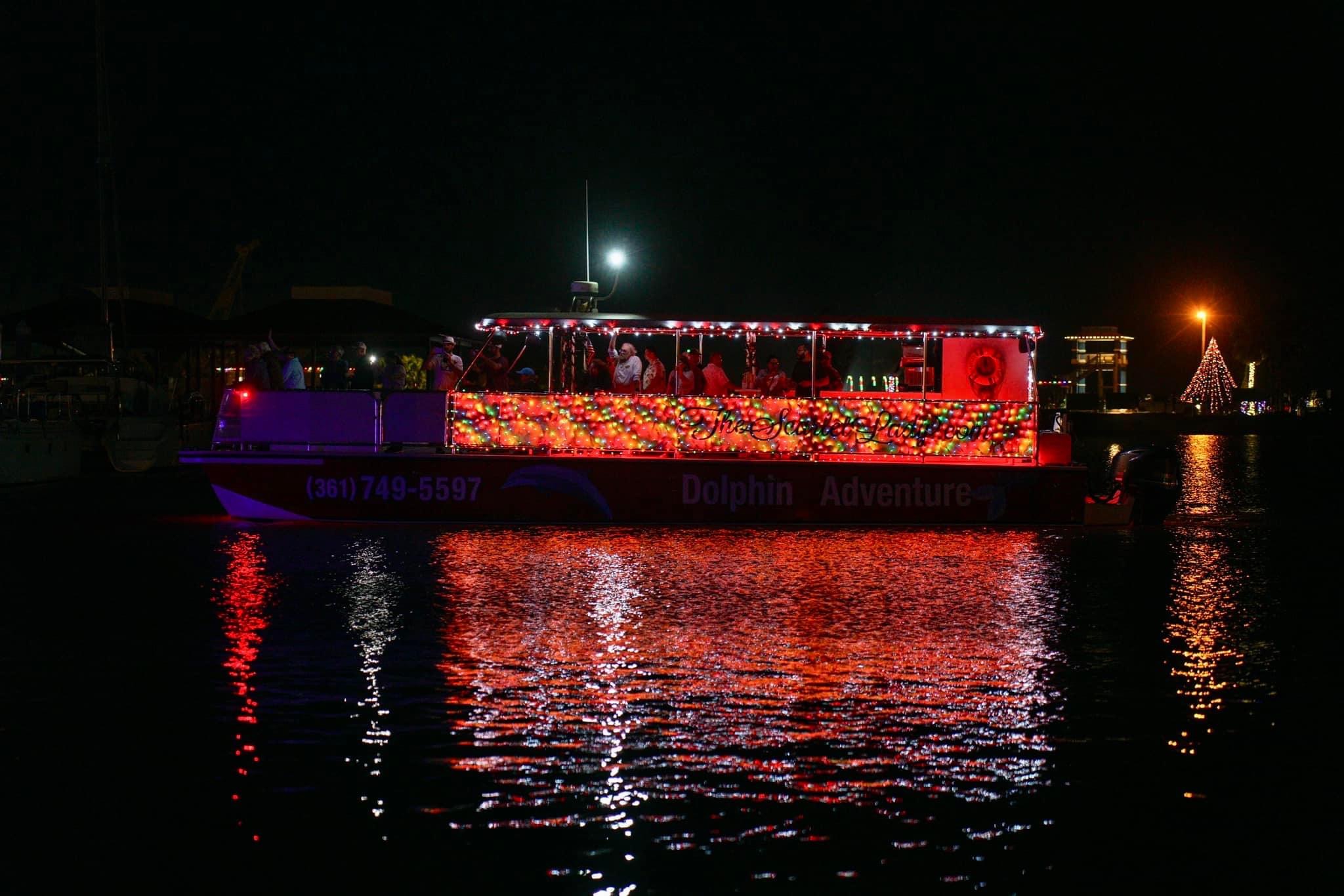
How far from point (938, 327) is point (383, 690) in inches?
478

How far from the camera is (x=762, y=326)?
62.2ft

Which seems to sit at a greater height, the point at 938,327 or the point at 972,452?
the point at 938,327

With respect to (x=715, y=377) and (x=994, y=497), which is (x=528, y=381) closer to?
(x=715, y=377)

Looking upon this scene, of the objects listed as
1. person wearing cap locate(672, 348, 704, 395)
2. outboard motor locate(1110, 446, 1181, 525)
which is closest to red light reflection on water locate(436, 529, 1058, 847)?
person wearing cap locate(672, 348, 704, 395)

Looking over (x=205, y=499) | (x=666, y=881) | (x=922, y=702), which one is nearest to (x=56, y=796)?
(x=666, y=881)

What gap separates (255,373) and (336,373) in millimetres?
1114

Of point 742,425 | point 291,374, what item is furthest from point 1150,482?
point 291,374

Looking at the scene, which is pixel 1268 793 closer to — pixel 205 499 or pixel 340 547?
pixel 340 547

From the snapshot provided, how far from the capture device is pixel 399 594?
12.5 metres

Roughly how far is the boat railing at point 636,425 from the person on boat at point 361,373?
2.48 feet

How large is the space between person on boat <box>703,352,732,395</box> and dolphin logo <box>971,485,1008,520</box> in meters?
3.74

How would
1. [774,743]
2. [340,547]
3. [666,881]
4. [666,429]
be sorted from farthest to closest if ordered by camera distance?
[666,429]
[340,547]
[774,743]
[666,881]

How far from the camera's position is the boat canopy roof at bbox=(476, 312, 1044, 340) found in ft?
61.9

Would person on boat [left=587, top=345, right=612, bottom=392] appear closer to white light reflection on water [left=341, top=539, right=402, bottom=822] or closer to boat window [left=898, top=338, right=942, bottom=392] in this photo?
white light reflection on water [left=341, top=539, right=402, bottom=822]
